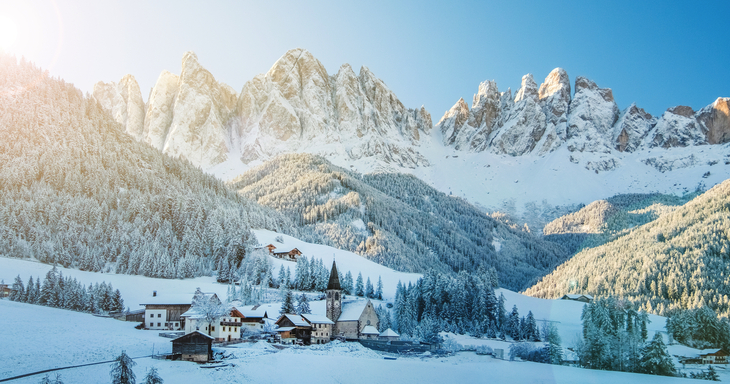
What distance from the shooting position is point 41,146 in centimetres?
12194

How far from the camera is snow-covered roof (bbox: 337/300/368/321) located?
73.5m

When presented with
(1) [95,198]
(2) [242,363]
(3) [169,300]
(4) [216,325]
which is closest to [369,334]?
(4) [216,325]

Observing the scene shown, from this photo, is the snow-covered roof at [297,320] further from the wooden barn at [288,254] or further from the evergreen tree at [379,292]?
the wooden barn at [288,254]

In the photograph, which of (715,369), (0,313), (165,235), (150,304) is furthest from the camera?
(165,235)

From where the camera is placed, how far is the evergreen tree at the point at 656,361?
55406 millimetres

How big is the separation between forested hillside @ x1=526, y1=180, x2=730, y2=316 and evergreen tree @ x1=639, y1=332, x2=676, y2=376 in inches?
1960

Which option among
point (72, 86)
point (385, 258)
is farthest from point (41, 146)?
point (385, 258)

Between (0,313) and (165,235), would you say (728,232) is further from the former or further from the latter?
(0,313)

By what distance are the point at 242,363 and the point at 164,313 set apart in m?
24.5

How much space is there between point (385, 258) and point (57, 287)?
95.4 meters

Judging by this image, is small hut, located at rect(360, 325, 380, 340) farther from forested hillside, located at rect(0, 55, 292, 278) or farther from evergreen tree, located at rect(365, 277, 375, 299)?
forested hillside, located at rect(0, 55, 292, 278)

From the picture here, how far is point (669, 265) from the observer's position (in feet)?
374

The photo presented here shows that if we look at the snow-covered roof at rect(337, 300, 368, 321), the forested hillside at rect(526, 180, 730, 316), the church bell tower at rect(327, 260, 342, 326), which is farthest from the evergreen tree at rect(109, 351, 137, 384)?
the forested hillside at rect(526, 180, 730, 316)

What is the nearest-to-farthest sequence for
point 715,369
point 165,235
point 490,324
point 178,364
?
point 178,364, point 715,369, point 490,324, point 165,235
